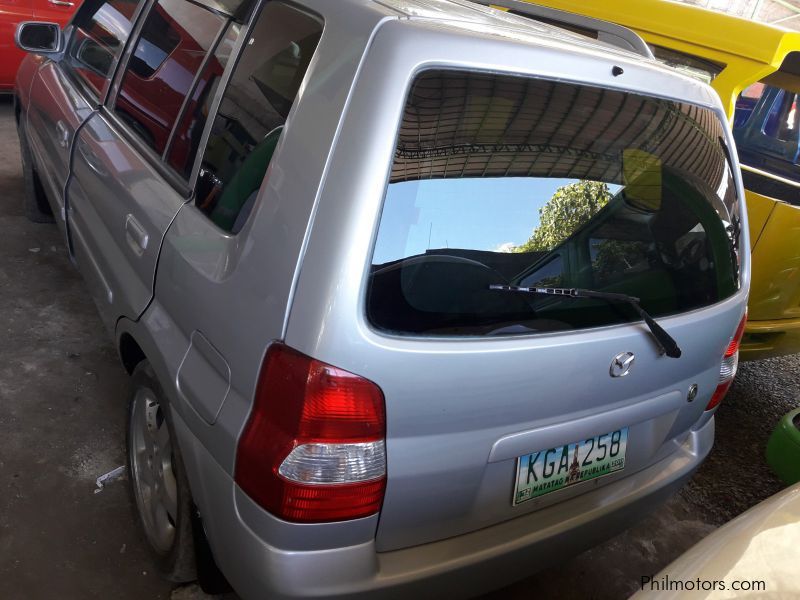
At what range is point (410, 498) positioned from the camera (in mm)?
1506

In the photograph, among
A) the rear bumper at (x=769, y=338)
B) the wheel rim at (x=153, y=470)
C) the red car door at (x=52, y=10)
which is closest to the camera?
the wheel rim at (x=153, y=470)

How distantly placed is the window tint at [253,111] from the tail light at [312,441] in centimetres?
43

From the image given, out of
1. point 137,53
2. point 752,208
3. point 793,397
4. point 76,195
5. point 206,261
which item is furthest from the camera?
point 793,397

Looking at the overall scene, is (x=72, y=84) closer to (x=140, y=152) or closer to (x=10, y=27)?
(x=140, y=152)

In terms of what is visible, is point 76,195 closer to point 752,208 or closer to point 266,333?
point 266,333

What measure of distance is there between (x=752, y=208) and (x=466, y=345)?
2393 mm

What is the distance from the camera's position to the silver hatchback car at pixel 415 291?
4.55 ft

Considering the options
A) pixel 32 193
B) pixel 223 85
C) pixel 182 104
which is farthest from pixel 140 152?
pixel 32 193

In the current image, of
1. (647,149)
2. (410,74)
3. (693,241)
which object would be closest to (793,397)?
(693,241)

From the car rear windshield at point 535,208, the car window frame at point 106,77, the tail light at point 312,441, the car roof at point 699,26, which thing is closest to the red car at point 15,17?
the car window frame at point 106,77

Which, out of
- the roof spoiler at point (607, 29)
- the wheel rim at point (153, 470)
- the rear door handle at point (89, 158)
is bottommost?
the wheel rim at point (153, 470)

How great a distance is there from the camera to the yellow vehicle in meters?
3.18

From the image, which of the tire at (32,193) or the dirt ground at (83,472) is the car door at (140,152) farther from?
the tire at (32,193)

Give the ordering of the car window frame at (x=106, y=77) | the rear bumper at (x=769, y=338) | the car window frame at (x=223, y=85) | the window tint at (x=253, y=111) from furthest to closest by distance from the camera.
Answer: the rear bumper at (x=769, y=338) → the car window frame at (x=106, y=77) → the car window frame at (x=223, y=85) → the window tint at (x=253, y=111)
